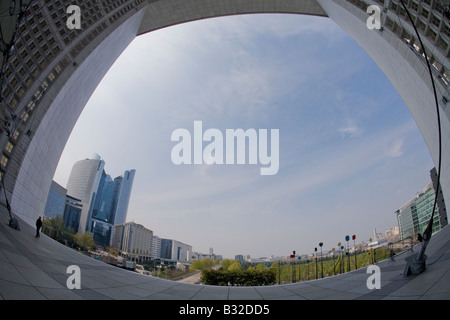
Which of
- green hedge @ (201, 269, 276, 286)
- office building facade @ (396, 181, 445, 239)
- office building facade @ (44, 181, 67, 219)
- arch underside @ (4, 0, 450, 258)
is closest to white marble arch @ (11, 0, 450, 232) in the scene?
arch underside @ (4, 0, 450, 258)

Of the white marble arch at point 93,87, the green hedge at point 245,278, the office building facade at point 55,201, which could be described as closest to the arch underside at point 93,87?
the white marble arch at point 93,87

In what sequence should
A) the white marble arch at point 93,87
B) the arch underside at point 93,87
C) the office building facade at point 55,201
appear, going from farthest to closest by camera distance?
the office building facade at point 55,201 → the arch underside at point 93,87 → the white marble arch at point 93,87

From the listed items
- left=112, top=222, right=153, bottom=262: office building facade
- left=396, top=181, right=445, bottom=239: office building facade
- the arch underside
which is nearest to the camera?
the arch underside

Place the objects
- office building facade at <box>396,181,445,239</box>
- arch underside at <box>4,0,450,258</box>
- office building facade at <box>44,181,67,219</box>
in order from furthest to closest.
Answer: office building facade at <box>44,181,67,219</box> < office building facade at <box>396,181,445,239</box> < arch underside at <box>4,0,450,258</box>

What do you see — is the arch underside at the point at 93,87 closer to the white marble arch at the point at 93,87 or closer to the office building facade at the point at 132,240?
the white marble arch at the point at 93,87

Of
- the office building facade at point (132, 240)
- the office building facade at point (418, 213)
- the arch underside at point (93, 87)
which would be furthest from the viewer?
the office building facade at point (132, 240)

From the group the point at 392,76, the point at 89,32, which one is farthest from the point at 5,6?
the point at 392,76

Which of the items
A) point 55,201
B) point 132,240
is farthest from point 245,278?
point 132,240

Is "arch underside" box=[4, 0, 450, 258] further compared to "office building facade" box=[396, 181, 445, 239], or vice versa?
"office building facade" box=[396, 181, 445, 239]

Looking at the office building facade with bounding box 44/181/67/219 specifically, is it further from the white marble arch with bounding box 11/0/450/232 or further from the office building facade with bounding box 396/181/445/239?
the office building facade with bounding box 396/181/445/239

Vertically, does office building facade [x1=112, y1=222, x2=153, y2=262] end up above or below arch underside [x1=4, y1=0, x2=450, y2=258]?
below

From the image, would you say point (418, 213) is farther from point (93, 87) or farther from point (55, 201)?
point (55, 201)
